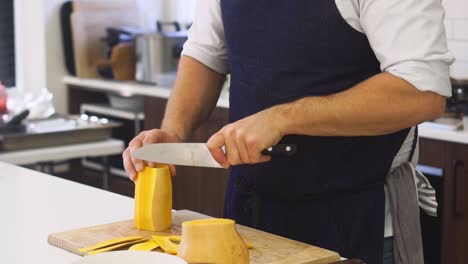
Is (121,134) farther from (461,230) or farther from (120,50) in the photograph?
(461,230)

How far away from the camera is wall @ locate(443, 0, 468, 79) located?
3.58m

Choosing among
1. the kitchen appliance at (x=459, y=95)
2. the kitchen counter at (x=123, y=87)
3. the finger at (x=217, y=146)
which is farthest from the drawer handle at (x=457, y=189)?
the finger at (x=217, y=146)

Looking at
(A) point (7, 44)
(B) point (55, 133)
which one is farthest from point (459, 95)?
(A) point (7, 44)

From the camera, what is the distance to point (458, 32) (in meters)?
3.61

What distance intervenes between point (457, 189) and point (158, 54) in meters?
1.89

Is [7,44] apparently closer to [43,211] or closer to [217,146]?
[43,211]

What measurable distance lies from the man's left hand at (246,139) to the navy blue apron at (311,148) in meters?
0.20

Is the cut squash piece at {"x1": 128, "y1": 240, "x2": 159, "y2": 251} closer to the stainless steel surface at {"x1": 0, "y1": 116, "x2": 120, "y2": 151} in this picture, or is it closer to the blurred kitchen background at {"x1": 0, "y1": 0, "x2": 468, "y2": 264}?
the blurred kitchen background at {"x1": 0, "y1": 0, "x2": 468, "y2": 264}

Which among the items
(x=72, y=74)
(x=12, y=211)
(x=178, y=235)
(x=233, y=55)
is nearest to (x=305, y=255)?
(x=178, y=235)

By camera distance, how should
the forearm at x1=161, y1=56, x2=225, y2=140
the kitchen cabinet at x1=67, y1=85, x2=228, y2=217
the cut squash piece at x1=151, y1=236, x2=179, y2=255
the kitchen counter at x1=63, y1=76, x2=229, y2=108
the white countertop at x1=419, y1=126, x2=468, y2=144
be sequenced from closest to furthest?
the cut squash piece at x1=151, y1=236, x2=179, y2=255, the forearm at x1=161, y1=56, x2=225, y2=140, the white countertop at x1=419, y1=126, x2=468, y2=144, the kitchen cabinet at x1=67, y1=85, x2=228, y2=217, the kitchen counter at x1=63, y1=76, x2=229, y2=108

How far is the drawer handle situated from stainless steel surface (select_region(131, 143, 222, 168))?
1538 mm

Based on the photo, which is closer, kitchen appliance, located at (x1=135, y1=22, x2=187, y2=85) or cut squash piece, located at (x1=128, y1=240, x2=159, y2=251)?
cut squash piece, located at (x1=128, y1=240, x2=159, y2=251)

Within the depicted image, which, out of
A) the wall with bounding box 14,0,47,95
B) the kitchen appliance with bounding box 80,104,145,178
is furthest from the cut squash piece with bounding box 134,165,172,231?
the wall with bounding box 14,0,47,95

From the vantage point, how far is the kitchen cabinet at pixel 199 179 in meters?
3.89
